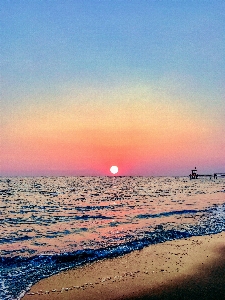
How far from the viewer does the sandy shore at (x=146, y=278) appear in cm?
844

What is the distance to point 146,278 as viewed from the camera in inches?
386

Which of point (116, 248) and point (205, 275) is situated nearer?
point (205, 275)

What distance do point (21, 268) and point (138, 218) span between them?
49.1 ft

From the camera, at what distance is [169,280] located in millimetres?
9617

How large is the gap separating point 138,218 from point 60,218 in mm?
6998

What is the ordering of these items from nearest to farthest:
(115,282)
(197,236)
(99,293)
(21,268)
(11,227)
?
(99,293) < (115,282) < (21,268) < (197,236) < (11,227)

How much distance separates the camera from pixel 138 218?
25.3m

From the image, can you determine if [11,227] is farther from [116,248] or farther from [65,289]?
[65,289]

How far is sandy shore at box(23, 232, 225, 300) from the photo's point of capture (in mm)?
8438

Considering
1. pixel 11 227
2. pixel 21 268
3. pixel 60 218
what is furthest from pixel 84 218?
pixel 21 268

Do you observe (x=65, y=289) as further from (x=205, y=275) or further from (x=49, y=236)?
(x=49, y=236)

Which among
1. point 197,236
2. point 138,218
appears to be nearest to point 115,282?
point 197,236

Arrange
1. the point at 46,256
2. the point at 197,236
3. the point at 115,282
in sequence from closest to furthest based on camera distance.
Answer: the point at 115,282, the point at 46,256, the point at 197,236

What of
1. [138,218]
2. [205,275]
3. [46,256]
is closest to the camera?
[205,275]
